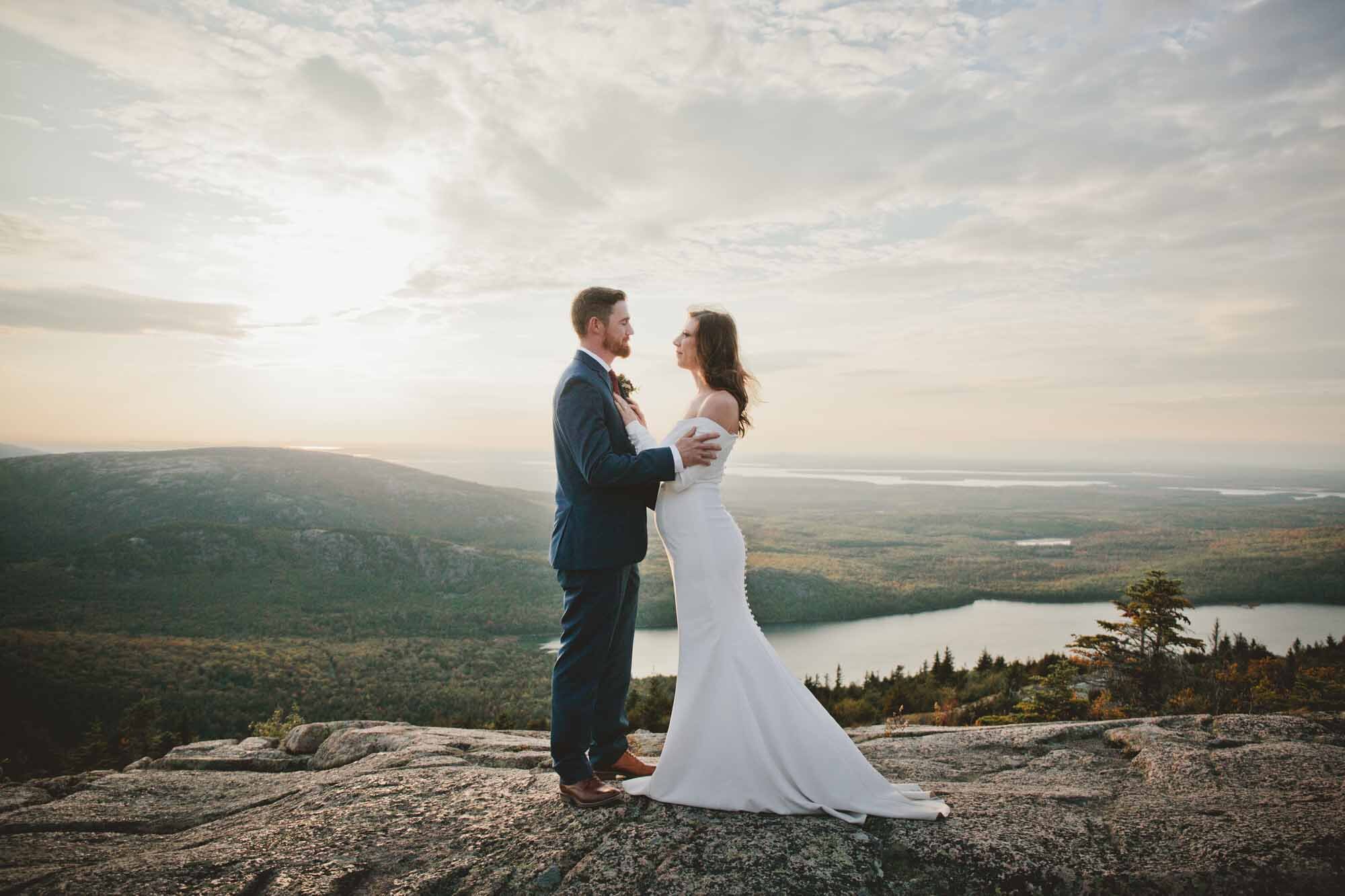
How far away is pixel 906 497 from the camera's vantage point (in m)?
182

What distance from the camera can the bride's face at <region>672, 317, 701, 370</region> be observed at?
4453 mm

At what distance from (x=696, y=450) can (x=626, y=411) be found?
2.09 feet

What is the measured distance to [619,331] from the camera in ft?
14.5

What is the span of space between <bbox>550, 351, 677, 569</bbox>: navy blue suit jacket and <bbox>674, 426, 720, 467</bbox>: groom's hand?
12 centimetres

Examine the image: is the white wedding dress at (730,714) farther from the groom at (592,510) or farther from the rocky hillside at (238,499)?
the rocky hillside at (238,499)

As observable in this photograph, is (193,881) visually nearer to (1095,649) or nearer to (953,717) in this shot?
(953,717)

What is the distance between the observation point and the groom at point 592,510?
158 inches

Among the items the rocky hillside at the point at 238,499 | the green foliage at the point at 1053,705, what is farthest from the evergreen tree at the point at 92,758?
the rocky hillside at the point at 238,499

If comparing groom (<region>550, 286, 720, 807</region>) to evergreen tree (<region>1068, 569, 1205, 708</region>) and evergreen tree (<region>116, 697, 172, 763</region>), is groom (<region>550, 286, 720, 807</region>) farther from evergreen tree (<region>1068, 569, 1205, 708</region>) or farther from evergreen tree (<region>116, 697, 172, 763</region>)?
evergreen tree (<region>1068, 569, 1205, 708</region>)

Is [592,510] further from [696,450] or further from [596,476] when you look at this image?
[696,450]

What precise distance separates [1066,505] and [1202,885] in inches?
6755

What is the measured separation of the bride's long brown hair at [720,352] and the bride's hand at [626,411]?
528mm

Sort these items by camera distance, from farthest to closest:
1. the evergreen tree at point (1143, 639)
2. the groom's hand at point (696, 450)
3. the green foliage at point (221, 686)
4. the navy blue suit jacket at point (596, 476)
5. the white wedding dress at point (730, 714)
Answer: the green foliage at point (221, 686), the evergreen tree at point (1143, 639), the groom's hand at point (696, 450), the navy blue suit jacket at point (596, 476), the white wedding dress at point (730, 714)

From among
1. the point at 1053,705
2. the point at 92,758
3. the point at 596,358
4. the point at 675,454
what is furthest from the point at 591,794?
the point at 92,758
